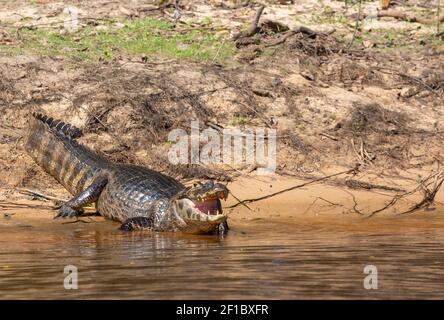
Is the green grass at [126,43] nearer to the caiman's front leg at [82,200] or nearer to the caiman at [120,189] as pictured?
the caiman at [120,189]

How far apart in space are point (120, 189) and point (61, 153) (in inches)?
33.1

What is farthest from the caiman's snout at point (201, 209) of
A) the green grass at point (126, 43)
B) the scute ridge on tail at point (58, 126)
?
the green grass at point (126, 43)

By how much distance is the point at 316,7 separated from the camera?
43.1 ft

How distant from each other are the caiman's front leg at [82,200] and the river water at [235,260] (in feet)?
0.67

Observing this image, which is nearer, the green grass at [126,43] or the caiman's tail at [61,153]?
the caiman's tail at [61,153]

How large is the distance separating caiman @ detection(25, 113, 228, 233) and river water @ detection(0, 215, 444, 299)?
163mm

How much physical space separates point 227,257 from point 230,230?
126 centimetres

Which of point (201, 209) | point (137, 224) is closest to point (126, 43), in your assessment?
point (137, 224)

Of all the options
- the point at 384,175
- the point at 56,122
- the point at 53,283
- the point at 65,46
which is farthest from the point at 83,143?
the point at 53,283

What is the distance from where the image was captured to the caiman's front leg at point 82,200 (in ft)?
30.1

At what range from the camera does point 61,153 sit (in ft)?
32.3

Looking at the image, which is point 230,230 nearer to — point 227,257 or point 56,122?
point 227,257

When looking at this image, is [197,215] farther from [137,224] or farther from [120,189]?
[120,189]

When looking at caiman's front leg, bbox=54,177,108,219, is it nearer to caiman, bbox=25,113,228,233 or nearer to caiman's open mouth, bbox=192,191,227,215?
caiman, bbox=25,113,228,233
